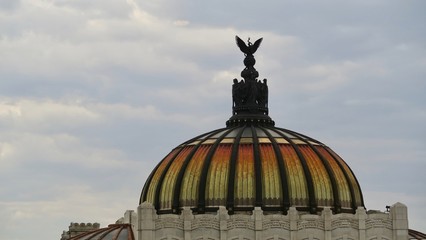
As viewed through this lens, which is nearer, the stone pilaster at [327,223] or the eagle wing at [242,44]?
the stone pilaster at [327,223]

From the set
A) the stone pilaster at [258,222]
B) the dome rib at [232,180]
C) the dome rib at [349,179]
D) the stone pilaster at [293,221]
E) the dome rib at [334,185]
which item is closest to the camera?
the stone pilaster at [258,222]

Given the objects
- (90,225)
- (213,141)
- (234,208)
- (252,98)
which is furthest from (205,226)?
(90,225)

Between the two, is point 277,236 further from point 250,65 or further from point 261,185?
point 250,65

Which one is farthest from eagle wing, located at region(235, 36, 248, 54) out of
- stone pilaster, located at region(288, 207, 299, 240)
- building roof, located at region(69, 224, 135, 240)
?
stone pilaster, located at region(288, 207, 299, 240)

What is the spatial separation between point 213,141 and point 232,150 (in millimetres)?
2906

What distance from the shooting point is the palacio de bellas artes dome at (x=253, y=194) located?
93500mm

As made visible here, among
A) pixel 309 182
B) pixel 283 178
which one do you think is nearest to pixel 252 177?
pixel 283 178

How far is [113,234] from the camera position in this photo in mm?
99500

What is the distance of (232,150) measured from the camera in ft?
329

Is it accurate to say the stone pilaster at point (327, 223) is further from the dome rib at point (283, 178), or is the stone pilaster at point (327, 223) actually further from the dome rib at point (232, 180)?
the dome rib at point (232, 180)

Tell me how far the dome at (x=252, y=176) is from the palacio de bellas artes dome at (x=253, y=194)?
3.1 inches

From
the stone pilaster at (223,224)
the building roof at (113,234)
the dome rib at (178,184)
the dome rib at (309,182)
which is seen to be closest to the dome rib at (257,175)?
the dome rib at (309,182)

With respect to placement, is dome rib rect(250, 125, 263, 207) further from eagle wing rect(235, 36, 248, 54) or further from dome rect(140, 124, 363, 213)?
eagle wing rect(235, 36, 248, 54)

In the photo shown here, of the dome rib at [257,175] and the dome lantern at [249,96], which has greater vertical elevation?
the dome lantern at [249,96]
